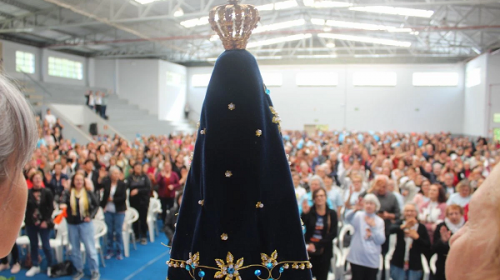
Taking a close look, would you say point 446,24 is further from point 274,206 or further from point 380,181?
point 274,206

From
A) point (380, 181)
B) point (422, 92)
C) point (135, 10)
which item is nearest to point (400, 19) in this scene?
point (422, 92)

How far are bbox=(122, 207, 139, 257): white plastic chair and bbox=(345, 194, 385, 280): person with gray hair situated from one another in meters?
3.64

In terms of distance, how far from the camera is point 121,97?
Result: 22.2 metres

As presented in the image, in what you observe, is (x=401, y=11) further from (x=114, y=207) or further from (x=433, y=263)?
(x=114, y=207)

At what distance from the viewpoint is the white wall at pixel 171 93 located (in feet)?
72.2

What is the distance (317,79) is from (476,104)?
8.21m

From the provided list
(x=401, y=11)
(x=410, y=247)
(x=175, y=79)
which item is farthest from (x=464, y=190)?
(x=175, y=79)

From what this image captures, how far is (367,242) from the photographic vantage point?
4.21 metres

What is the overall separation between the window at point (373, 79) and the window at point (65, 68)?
49.7 ft

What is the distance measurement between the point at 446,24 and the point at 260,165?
47.6 ft

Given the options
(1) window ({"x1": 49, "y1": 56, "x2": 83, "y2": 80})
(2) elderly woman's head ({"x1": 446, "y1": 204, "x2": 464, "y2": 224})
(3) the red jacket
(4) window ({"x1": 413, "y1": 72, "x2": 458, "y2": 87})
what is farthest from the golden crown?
(4) window ({"x1": 413, "y1": 72, "x2": 458, "y2": 87})

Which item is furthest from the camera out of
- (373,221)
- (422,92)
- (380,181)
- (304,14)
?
(422,92)

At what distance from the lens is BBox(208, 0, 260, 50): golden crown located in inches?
55.9

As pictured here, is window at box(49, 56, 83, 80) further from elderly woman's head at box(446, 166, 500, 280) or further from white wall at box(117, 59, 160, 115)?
elderly woman's head at box(446, 166, 500, 280)
